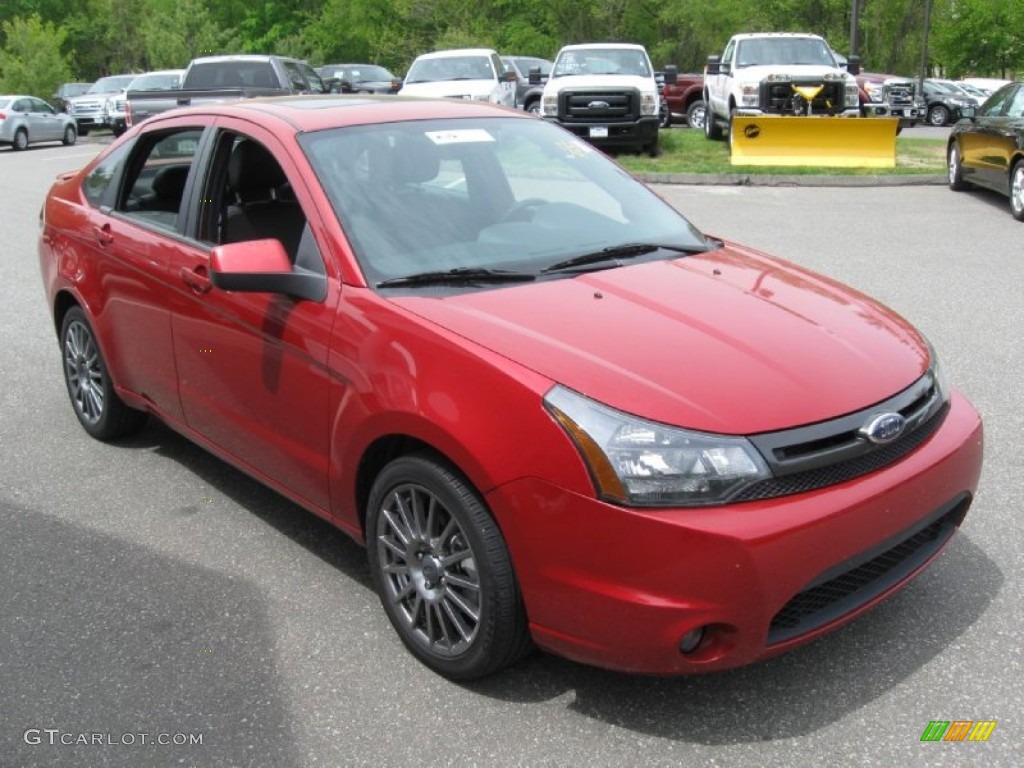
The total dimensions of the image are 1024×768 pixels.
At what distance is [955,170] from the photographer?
14.8 meters

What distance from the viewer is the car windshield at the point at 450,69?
1969 cm

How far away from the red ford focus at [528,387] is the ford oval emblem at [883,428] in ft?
0.04

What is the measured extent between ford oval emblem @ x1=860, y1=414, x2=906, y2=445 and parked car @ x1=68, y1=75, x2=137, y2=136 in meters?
33.9

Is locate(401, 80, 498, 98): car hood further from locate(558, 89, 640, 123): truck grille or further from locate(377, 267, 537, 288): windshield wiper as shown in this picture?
locate(377, 267, 537, 288): windshield wiper

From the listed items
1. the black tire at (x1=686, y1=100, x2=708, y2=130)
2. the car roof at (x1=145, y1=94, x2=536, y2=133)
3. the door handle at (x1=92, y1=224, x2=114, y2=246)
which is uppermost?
the car roof at (x1=145, y1=94, x2=536, y2=133)

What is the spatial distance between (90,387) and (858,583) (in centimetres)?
407

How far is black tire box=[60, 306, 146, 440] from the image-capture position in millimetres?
5355

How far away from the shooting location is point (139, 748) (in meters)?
3.06

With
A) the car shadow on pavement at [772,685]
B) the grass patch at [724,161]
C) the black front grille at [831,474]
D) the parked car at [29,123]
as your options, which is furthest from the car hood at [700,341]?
the parked car at [29,123]

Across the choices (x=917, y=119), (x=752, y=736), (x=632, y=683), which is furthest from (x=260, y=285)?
(x=917, y=119)

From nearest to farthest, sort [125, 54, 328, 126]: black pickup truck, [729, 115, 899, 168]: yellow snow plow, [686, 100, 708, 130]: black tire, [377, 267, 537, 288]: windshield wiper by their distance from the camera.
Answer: [377, 267, 537, 288]: windshield wiper < [729, 115, 899, 168]: yellow snow plow < [125, 54, 328, 126]: black pickup truck < [686, 100, 708, 130]: black tire

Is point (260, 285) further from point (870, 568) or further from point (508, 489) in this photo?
point (870, 568)

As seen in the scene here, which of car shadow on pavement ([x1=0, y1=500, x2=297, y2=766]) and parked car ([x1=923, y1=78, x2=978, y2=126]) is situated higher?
car shadow on pavement ([x1=0, y1=500, x2=297, y2=766])

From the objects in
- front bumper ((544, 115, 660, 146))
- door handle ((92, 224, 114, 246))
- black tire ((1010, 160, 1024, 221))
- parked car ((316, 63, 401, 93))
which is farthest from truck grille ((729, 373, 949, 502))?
parked car ((316, 63, 401, 93))
